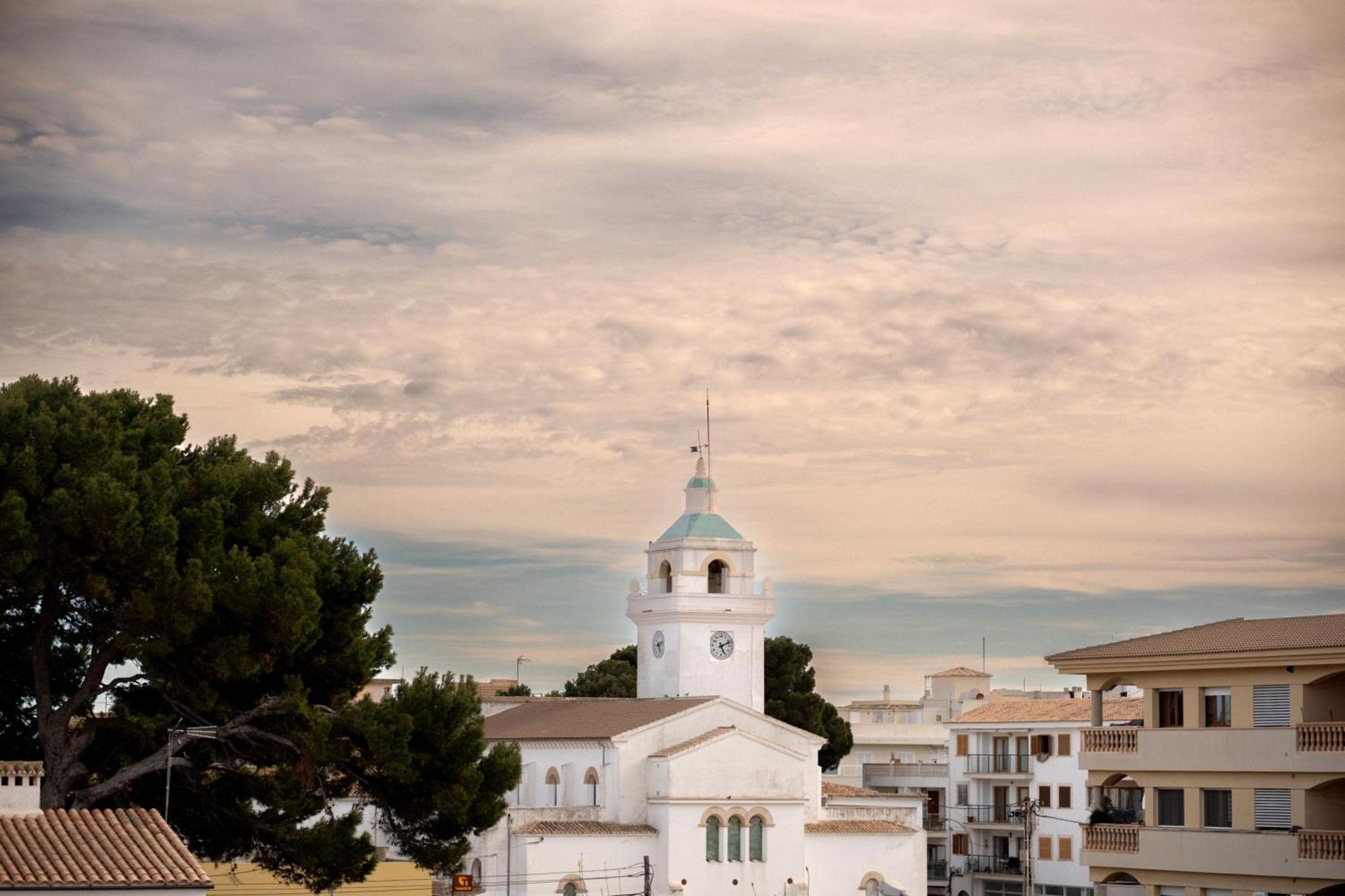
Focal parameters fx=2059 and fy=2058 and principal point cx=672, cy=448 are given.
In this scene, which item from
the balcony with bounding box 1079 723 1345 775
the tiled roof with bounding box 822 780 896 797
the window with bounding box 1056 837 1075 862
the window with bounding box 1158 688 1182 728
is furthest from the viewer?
the window with bounding box 1056 837 1075 862

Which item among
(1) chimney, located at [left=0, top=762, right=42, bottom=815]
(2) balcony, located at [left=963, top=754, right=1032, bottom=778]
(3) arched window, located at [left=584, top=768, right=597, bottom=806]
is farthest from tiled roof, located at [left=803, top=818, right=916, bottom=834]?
(1) chimney, located at [left=0, top=762, right=42, bottom=815]

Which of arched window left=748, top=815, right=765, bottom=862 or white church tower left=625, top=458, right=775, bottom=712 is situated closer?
arched window left=748, top=815, right=765, bottom=862

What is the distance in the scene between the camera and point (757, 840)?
2793 inches

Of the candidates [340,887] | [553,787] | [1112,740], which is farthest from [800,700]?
[1112,740]

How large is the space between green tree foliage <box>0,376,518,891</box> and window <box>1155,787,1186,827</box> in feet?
42.9

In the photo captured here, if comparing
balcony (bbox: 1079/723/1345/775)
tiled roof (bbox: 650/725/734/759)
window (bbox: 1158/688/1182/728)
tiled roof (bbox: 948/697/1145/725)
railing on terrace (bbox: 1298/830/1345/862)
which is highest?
tiled roof (bbox: 948/697/1145/725)

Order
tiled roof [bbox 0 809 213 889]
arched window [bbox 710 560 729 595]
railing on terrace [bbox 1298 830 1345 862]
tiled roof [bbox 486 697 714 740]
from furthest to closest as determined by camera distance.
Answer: arched window [bbox 710 560 729 595] < tiled roof [bbox 486 697 714 740] < railing on terrace [bbox 1298 830 1345 862] < tiled roof [bbox 0 809 213 889]

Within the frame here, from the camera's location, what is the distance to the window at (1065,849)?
80.9 metres

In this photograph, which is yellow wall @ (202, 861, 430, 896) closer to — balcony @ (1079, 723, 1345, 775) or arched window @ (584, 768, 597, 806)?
arched window @ (584, 768, 597, 806)

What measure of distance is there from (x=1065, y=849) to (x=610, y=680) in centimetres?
2333

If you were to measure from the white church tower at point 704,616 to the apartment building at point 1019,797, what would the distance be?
12257 mm

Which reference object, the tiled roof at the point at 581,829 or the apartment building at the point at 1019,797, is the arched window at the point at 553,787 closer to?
the tiled roof at the point at 581,829

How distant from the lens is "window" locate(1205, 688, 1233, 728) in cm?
3791

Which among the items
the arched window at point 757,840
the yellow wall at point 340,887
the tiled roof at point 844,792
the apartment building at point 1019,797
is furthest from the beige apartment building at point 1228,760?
the apartment building at point 1019,797
